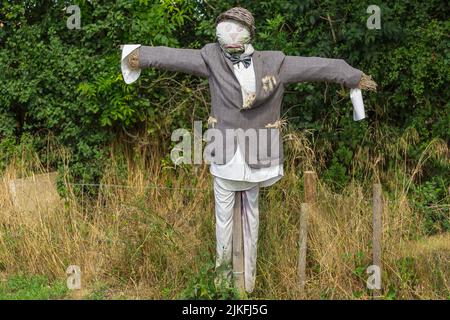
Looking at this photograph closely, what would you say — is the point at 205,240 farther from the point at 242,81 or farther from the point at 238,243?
the point at 242,81

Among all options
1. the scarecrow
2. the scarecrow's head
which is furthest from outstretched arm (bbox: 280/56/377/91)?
the scarecrow's head

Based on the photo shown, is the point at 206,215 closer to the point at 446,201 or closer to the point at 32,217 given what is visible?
the point at 32,217

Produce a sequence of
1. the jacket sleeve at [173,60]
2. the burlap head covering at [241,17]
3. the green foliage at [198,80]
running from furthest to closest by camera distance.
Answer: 1. the green foliage at [198,80]
2. the jacket sleeve at [173,60]
3. the burlap head covering at [241,17]

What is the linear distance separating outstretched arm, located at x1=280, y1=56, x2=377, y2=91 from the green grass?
2071 mm

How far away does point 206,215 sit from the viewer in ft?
15.2

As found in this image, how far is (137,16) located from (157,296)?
2.52 meters

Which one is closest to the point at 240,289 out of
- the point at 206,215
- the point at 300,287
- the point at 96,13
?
the point at 300,287

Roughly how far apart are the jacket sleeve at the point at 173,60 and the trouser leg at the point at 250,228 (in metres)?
0.80

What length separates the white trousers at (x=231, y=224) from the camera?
391 centimetres

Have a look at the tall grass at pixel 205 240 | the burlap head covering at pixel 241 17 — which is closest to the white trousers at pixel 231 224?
the tall grass at pixel 205 240

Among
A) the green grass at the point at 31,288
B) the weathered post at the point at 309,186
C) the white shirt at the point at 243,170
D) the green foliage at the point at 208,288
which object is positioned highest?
the white shirt at the point at 243,170

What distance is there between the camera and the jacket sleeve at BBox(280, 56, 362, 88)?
3.80 meters

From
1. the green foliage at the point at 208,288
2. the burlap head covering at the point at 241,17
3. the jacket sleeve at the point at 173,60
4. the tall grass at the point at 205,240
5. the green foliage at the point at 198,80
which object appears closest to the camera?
the burlap head covering at the point at 241,17

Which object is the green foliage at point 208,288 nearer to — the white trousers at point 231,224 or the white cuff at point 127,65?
the white trousers at point 231,224
